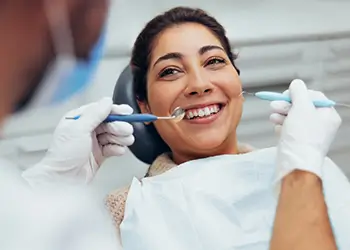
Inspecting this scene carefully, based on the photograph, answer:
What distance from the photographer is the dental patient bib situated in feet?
4.62

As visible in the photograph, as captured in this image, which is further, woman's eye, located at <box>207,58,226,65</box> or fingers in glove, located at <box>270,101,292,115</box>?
woman's eye, located at <box>207,58,226,65</box>

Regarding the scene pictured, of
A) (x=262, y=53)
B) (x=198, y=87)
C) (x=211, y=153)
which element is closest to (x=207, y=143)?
(x=211, y=153)

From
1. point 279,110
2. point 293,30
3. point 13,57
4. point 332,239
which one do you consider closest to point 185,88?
point 279,110

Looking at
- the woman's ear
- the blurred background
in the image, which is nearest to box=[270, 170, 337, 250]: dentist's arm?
the woman's ear

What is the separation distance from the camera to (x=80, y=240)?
0.58 m

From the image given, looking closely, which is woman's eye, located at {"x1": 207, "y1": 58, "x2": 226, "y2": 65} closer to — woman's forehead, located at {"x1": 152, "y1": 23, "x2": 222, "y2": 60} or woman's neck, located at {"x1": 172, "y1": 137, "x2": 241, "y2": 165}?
woman's forehead, located at {"x1": 152, "y1": 23, "x2": 222, "y2": 60}

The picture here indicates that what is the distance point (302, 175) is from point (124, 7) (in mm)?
1164

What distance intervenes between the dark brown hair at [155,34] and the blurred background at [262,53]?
0.26 metres

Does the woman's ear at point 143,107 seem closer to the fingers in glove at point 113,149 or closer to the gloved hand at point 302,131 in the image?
the fingers in glove at point 113,149

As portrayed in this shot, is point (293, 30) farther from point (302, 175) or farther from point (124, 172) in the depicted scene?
point (302, 175)

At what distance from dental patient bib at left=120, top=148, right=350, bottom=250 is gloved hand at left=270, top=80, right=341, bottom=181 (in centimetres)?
20

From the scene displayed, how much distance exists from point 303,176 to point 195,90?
480 millimetres

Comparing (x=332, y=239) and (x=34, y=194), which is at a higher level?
(x=34, y=194)

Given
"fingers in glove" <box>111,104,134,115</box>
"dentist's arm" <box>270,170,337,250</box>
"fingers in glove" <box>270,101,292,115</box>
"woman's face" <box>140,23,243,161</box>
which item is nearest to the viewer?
"dentist's arm" <box>270,170,337,250</box>
